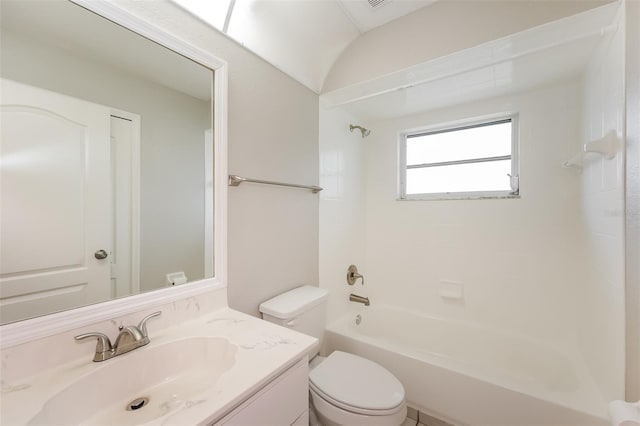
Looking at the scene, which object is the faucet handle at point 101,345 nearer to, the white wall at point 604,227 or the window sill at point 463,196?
the white wall at point 604,227

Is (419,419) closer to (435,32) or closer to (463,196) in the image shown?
(463,196)

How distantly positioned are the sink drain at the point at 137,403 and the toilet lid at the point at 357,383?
0.76 metres

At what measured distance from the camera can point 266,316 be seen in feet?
4.51

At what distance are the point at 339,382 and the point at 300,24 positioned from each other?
6.44 feet

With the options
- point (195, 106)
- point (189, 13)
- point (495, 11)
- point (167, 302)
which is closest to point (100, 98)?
point (195, 106)

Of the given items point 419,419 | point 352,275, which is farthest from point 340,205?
point 419,419

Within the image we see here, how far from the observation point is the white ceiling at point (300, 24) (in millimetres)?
1205

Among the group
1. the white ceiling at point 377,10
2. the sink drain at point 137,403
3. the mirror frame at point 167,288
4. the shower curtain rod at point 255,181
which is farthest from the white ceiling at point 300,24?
the sink drain at point 137,403

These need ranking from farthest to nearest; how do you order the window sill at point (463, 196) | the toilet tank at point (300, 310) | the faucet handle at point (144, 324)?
the window sill at point (463, 196) < the toilet tank at point (300, 310) < the faucet handle at point (144, 324)

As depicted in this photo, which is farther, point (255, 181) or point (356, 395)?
point (255, 181)

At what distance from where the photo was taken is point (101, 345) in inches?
30.4

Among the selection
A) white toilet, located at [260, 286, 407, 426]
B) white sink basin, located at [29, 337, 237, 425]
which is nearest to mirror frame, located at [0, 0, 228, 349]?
white sink basin, located at [29, 337, 237, 425]

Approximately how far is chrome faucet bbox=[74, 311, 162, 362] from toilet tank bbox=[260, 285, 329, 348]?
616mm

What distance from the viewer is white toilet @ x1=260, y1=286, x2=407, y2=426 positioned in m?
1.11
